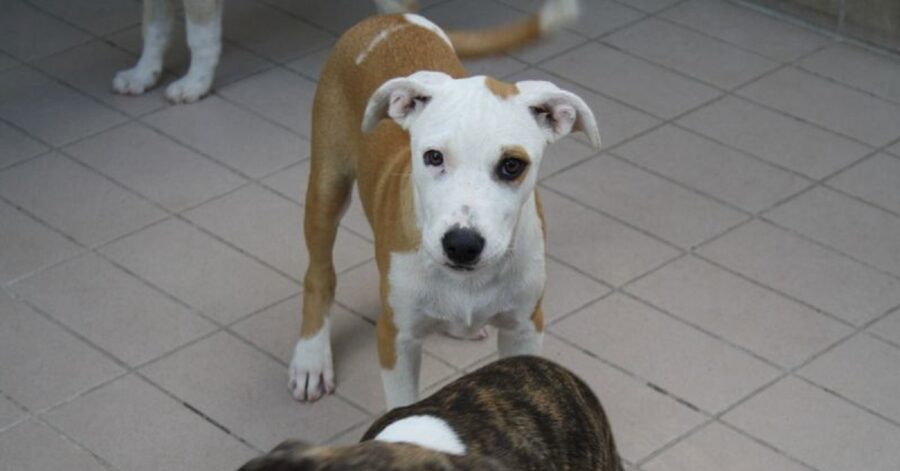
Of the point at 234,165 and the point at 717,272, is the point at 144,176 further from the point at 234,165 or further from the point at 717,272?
the point at 717,272

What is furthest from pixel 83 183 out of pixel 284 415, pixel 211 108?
pixel 284 415

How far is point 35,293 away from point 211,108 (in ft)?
3.59

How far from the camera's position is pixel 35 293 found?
3951 millimetres

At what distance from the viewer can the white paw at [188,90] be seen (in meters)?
4.88

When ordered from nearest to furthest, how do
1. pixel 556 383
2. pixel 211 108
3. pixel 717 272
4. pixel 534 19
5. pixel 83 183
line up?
pixel 556 383, pixel 534 19, pixel 717 272, pixel 83 183, pixel 211 108

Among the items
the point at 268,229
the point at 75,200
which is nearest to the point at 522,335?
the point at 268,229

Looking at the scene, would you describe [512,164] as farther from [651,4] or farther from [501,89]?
[651,4]

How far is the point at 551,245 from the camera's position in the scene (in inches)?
163

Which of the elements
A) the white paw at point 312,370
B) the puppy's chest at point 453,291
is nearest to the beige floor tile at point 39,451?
the white paw at point 312,370

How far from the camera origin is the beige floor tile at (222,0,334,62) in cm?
522

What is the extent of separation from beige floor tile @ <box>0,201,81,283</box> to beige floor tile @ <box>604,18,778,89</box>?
2018 mm

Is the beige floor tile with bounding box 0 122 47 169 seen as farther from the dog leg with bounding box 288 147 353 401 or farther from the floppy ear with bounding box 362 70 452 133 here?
the floppy ear with bounding box 362 70 452 133

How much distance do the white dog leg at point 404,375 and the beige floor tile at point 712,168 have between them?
4.81 ft

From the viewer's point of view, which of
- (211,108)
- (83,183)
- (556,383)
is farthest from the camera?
(211,108)
